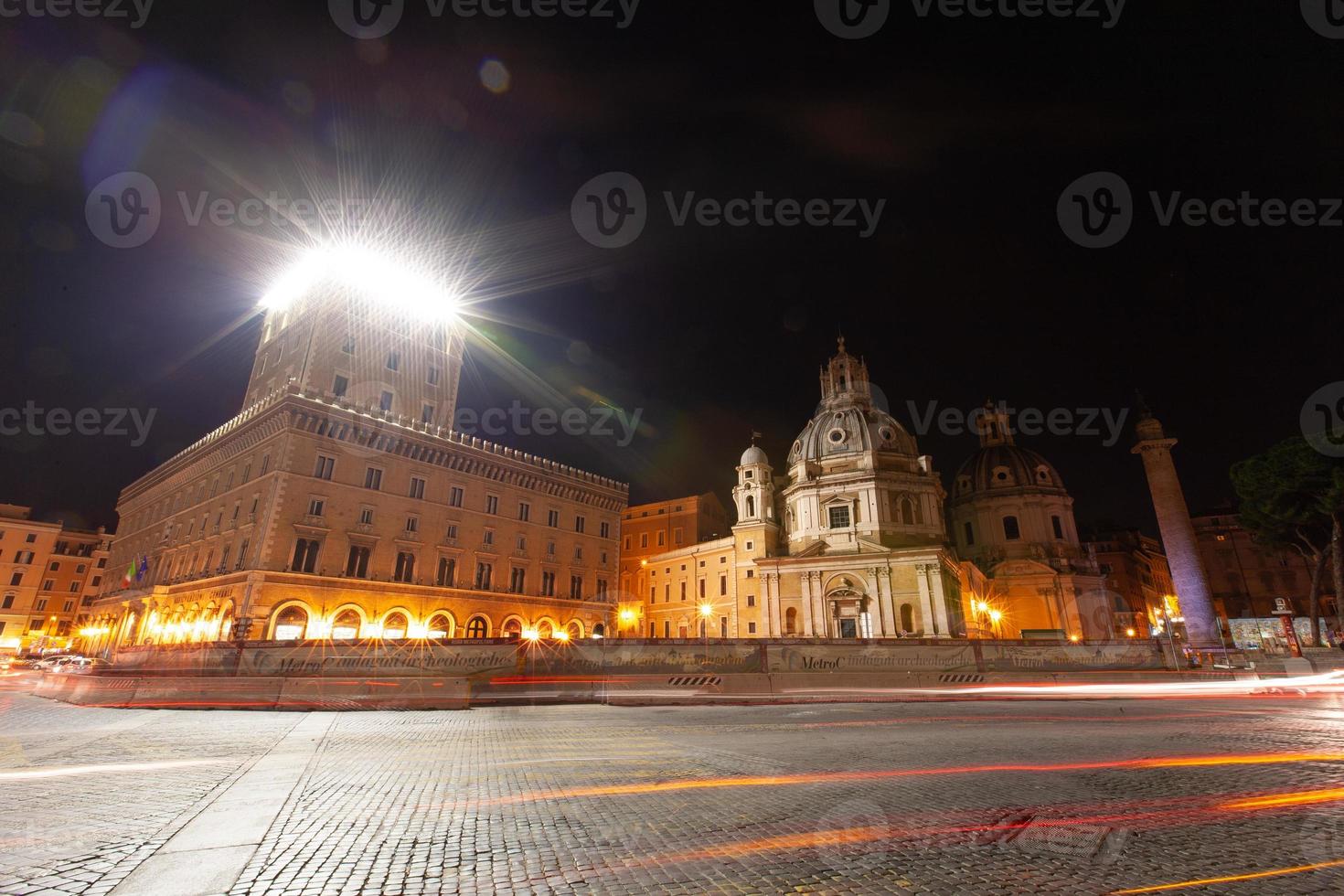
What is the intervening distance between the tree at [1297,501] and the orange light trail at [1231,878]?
170 feet

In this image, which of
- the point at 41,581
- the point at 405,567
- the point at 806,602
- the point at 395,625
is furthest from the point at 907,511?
the point at 41,581

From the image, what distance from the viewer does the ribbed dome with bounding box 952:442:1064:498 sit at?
207ft

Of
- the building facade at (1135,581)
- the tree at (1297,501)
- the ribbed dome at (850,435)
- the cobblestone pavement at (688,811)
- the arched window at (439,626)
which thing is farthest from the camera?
the building facade at (1135,581)

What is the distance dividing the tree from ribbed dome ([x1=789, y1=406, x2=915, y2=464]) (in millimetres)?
25299

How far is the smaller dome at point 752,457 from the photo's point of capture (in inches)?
2397

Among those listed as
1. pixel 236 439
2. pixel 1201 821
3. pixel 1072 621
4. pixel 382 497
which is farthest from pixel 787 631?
pixel 1201 821

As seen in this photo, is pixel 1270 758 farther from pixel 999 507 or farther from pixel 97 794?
pixel 999 507

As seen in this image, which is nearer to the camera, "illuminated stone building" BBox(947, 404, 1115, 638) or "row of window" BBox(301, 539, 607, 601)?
"row of window" BBox(301, 539, 607, 601)

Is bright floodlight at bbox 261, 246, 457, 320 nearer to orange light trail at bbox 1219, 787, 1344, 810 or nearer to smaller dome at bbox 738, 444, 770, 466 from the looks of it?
smaller dome at bbox 738, 444, 770, 466

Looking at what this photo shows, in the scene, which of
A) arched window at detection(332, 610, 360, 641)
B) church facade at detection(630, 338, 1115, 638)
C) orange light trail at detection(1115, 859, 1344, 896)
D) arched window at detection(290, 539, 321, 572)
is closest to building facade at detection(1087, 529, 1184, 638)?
church facade at detection(630, 338, 1115, 638)

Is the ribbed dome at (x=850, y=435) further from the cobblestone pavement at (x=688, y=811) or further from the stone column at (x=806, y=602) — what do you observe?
the cobblestone pavement at (x=688, y=811)

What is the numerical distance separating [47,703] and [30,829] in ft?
61.9

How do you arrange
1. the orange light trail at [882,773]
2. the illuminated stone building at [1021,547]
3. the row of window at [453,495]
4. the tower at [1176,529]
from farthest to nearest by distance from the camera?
1. the illuminated stone building at [1021,547]
2. the tower at [1176,529]
3. the row of window at [453,495]
4. the orange light trail at [882,773]

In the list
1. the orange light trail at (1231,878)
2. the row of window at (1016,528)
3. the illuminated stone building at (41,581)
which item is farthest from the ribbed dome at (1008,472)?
the illuminated stone building at (41,581)
